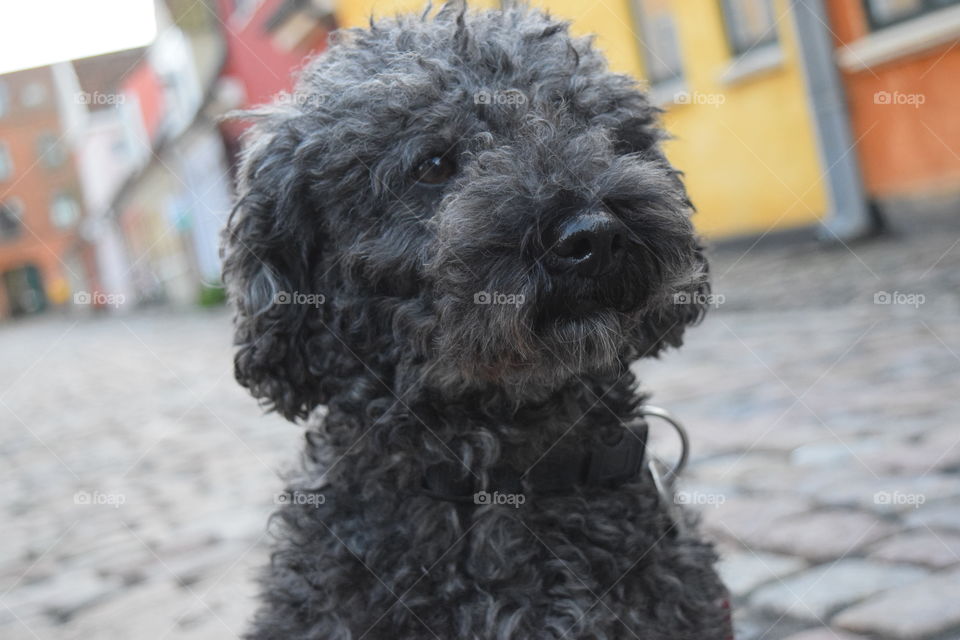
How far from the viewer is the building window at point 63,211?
5462cm

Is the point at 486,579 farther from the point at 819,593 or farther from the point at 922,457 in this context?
the point at 922,457

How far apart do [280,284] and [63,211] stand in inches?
2265

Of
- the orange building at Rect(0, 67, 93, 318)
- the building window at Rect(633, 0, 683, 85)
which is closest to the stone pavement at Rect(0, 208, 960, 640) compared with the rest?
the building window at Rect(633, 0, 683, 85)

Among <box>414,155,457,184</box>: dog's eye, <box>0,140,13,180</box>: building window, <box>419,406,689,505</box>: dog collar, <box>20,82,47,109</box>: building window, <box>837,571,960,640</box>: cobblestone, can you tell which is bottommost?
<box>0,140,13,180</box>: building window

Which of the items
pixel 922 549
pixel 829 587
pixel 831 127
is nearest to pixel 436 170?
pixel 829 587

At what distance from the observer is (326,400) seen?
2.46 m

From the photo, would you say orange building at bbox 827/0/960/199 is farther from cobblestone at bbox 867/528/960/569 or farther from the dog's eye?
the dog's eye

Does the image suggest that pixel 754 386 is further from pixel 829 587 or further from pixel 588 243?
pixel 588 243

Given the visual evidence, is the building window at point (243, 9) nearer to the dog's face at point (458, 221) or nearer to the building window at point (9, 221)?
the dog's face at point (458, 221)

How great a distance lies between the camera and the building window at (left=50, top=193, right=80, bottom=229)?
54625mm

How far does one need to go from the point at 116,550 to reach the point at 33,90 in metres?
58.2

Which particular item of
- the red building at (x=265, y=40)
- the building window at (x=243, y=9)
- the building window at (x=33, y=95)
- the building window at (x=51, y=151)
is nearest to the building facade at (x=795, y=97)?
the red building at (x=265, y=40)

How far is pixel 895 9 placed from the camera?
9070 millimetres

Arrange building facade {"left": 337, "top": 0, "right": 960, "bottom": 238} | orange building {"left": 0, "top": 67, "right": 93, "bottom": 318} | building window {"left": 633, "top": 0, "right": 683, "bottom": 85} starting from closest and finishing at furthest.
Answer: building facade {"left": 337, "top": 0, "right": 960, "bottom": 238}, building window {"left": 633, "top": 0, "right": 683, "bottom": 85}, orange building {"left": 0, "top": 67, "right": 93, "bottom": 318}
